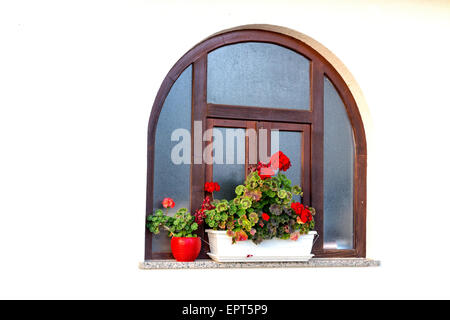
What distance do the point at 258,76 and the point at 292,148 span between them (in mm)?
557

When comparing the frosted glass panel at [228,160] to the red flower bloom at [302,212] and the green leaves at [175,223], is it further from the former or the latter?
the red flower bloom at [302,212]

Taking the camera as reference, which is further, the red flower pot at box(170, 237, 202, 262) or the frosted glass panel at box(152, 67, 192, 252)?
the frosted glass panel at box(152, 67, 192, 252)

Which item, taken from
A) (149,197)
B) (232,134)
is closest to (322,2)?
(232,134)

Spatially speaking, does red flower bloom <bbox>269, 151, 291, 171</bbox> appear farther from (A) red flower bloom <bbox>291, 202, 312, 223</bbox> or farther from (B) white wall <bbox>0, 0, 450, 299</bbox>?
(B) white wall <bbox>0, 0, 450, 299</bbox>

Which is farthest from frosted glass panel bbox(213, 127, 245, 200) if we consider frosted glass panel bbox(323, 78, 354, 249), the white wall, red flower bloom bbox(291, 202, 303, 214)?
frosted glass panel bbox(323, 78, 354, 249)

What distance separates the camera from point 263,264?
387cm

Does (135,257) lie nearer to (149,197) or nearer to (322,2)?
(149,197)

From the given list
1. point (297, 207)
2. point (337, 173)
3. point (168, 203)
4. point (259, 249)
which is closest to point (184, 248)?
point (168, 203)

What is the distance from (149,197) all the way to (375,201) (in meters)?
1.59

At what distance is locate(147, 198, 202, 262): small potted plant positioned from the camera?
147 inches

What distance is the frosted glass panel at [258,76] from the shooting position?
4.08 meters

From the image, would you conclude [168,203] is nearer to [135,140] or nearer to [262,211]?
[135,140]

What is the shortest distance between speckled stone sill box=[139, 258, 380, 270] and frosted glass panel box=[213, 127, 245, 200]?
19.0 inches
